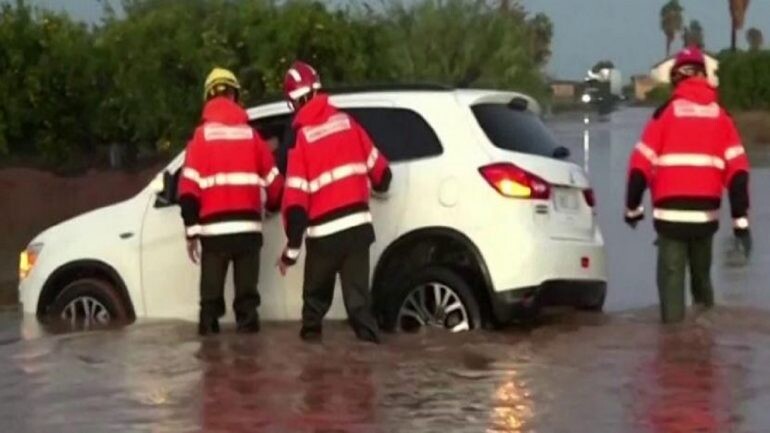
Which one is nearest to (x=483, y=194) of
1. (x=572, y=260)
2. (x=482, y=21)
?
(x=572, y=260)

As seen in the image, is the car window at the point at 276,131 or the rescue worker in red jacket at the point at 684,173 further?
the car window at the point at 276,131

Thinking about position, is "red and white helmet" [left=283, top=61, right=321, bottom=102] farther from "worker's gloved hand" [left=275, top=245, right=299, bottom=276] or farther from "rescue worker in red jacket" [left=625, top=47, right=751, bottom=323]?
"rescue worker in red jacket" [left=625, top=47, right=751, bottom=323]

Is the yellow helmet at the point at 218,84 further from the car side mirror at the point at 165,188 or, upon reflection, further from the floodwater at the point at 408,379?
the floodwater at the point at 408,379

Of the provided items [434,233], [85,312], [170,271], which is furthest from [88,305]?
[434,233]

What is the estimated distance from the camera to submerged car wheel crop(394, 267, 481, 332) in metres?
12.1

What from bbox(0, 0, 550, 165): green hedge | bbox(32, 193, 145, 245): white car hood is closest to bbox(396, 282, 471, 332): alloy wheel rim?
bbox(32, 193, 145, 245): white car hood

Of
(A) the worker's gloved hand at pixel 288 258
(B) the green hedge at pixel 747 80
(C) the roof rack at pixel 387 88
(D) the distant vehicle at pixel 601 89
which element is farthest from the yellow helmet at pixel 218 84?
(B) the green hedge at pixel 747 80

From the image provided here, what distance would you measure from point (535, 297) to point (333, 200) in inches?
55.7

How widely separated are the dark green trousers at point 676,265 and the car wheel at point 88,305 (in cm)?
360

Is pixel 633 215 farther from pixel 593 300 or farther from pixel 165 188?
pixel 165 188

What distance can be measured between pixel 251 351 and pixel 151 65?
466 inches

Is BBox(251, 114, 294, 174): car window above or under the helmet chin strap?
under

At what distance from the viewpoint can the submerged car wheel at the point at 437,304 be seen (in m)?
12.1

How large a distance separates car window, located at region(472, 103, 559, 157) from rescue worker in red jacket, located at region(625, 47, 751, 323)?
0.60 m
